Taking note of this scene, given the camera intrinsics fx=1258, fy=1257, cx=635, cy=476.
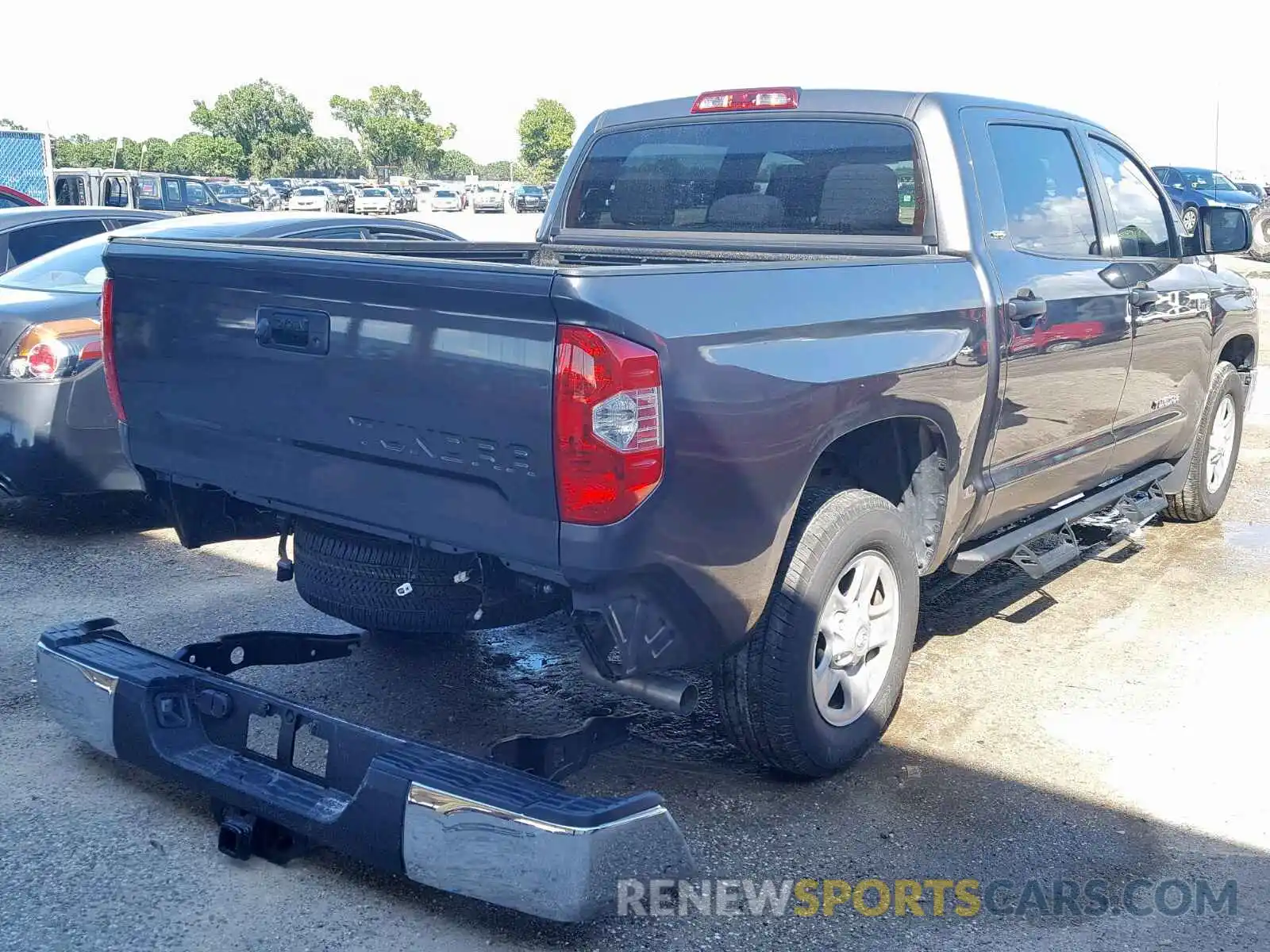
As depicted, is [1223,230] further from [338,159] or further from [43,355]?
[338,159]

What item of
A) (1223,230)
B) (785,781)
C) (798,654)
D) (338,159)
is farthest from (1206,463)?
(338,159)

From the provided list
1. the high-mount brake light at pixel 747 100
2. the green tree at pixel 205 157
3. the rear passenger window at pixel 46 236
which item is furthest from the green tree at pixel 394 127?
the high-mount brake light at pixel 747 100

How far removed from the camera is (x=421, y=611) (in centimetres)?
339

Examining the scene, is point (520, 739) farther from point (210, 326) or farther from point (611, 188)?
point (611, 188)

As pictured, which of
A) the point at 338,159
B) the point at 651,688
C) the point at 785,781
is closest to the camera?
the point at 651,688

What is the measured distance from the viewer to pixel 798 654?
3.41 meters

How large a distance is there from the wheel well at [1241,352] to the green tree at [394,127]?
358 feet

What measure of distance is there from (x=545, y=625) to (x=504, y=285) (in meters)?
2.53

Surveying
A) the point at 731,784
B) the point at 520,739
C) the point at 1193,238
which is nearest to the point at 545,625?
the point at 731,784

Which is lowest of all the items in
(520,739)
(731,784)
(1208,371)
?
(731,784)

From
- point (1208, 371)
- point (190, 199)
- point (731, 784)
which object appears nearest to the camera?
point (731, 784)

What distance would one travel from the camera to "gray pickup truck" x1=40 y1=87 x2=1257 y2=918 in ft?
9.25

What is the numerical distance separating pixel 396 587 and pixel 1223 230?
4148mm

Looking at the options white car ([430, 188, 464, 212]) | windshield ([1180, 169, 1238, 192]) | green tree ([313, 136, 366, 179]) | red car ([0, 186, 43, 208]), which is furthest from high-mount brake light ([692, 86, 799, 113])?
green tree ([313, 136, 366, 179])
